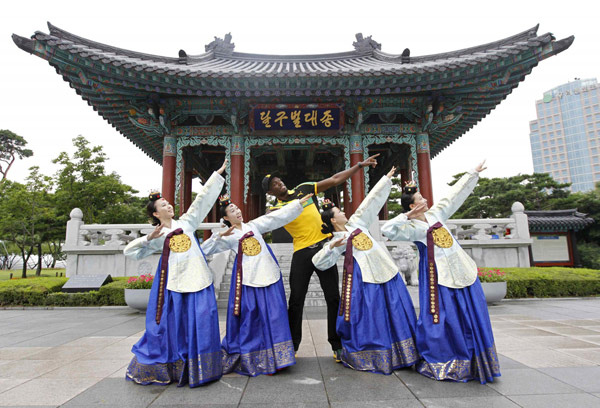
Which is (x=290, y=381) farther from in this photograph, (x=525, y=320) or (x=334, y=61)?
(x=334, y=61)

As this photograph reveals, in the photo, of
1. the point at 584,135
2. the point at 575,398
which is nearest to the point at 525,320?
the point at 575,398

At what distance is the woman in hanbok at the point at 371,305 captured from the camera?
3109 mm

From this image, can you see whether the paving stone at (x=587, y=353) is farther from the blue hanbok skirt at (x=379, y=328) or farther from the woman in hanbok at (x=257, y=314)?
the woman in hanbok at (x=257, y=314)

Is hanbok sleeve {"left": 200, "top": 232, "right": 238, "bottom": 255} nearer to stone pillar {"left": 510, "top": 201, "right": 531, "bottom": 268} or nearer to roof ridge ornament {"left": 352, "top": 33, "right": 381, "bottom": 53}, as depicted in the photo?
stone pillar {"left": 510, "top": 201, "right": 531, "bottom": 268}

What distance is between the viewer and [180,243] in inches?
125

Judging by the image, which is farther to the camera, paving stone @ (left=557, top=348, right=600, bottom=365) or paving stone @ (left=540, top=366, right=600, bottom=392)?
paving stone @ (left=557, top=348, right=600, bottom=365)

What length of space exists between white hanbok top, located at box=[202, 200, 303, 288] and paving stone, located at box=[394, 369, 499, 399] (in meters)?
Answer: 1.47

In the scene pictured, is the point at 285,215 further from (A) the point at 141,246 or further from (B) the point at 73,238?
(B) the point at 73,238

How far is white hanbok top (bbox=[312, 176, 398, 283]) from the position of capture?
325cm

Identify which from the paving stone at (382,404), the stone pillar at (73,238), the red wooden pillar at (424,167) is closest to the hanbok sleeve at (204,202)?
the paving stone at (382,404)

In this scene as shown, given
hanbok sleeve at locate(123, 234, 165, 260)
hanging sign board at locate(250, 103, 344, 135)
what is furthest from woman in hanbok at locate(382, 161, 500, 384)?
hanging sign board at locate(250, 103, 344, 135)

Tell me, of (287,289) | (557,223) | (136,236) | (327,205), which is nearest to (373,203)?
(327,205)

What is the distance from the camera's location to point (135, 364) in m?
2.99

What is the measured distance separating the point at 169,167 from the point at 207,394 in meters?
8.30
